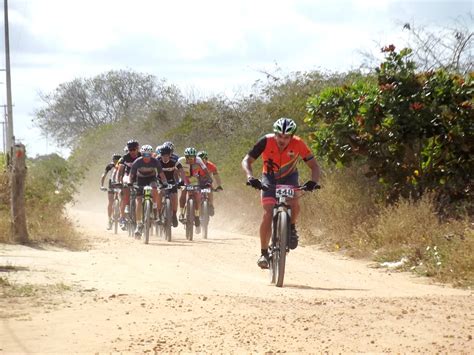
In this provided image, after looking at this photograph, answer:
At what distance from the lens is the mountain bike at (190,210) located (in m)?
21.4

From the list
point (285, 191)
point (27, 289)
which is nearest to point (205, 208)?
point (285, 191)

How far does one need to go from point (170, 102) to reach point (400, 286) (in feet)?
132

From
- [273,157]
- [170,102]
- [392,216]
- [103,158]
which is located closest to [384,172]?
[392,216]

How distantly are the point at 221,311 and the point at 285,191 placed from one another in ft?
9.84

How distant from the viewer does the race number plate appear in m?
12.5

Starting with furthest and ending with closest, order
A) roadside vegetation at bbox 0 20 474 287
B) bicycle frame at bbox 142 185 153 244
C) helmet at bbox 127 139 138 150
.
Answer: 1. helmet at bbox 127 139 138 150
2. bicycle frame at bbox 142 185 153 244
3. roadside vegetation at bbox 0 20 474 287

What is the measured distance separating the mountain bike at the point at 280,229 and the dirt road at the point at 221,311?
26 centimetres

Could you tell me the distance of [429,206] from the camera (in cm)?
1706

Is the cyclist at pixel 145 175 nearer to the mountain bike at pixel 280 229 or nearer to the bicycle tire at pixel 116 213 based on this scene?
the bicycle tire at pixel 116 213

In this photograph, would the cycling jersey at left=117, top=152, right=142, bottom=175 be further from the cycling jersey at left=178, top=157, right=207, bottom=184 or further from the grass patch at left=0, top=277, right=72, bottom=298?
the grass patch at left=0, top=277, right=72, bottom=298

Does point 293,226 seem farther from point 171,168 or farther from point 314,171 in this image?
point 171,168

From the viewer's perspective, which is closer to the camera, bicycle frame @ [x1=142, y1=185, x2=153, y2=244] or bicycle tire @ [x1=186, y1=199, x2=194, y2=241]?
bicycle frame @ [x1=142, y1=185, x2=153, y2=244]

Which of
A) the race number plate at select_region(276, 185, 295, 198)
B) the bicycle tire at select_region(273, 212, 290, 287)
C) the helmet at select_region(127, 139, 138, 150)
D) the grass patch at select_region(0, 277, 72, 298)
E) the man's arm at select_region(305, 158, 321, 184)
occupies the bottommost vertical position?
the grass patch at select_region(0, 277, 72, 298)

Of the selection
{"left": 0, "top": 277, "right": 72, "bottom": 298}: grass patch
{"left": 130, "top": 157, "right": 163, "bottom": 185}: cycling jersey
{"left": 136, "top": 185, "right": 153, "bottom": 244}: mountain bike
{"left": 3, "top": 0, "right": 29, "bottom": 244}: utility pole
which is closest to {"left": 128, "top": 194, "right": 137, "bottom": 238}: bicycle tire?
{"left": 130, "top": 157, "right": 163, "bottom": 185}: cycling jersey
